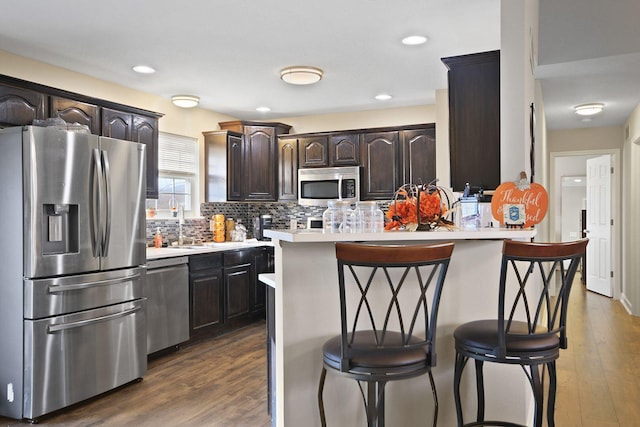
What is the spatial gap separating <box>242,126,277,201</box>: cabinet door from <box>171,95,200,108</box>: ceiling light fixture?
97cm

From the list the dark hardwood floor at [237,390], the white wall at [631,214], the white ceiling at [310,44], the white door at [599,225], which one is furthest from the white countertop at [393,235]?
the white door at [599,225]

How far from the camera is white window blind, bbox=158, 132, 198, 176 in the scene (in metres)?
5.39

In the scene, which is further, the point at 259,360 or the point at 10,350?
the point at 259,360

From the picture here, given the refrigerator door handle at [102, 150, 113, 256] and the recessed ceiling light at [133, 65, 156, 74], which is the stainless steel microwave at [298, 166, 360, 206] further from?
the refrigerator door handle at [102, 150, 113, 256]

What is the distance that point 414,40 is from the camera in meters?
3.59

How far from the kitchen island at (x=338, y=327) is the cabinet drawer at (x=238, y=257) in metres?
3.03

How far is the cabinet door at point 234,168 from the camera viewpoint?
5.86m

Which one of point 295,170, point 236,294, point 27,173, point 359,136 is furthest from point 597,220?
point 27,173

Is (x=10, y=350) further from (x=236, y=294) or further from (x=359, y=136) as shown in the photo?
(x=359, y=136)

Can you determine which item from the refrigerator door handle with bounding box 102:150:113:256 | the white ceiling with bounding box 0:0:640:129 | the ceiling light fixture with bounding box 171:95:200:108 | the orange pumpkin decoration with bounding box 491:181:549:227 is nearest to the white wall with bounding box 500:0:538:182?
the orange pumpkin decoration with bounding box 491:181:549:227

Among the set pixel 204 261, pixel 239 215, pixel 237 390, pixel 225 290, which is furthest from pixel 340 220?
pixel 239 215

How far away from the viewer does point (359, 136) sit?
19.4 feet

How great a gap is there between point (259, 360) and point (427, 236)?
8.42ft

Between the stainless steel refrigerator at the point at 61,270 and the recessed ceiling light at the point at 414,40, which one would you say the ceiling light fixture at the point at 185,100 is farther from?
the recessed ceiling light at the point at 414,40
